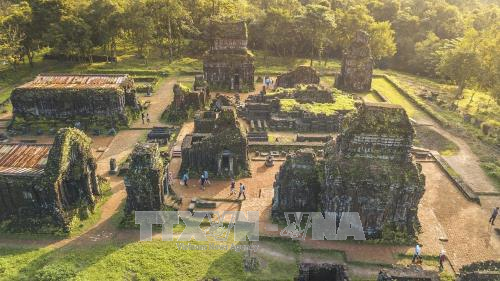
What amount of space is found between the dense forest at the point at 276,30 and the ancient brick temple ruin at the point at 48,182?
109ft

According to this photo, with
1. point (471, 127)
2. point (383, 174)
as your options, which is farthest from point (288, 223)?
point (471, 127)

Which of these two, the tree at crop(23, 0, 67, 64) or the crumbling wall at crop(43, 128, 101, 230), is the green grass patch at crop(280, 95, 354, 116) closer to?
the crumbling wall at crop(43, 128, 101, 230)

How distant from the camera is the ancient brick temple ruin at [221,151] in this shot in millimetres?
33875

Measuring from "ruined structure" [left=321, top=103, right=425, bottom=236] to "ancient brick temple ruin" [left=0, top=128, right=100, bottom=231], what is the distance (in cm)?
1687

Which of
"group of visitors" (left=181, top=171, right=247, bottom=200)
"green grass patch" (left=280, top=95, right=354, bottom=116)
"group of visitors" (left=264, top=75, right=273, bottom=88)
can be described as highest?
"group of visitors" (left=264, top=75, right=273, bottom=88)

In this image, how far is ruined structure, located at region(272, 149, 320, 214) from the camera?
28.3 metres

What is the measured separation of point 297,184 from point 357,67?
3177cm

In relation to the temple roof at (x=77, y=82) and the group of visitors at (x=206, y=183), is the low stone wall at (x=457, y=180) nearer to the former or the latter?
the group of visitors at (x=206, y=183)

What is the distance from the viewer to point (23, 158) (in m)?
28.9

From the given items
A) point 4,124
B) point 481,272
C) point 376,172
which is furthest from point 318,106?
point 4,124

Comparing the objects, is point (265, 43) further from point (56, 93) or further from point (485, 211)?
point (485, 211)

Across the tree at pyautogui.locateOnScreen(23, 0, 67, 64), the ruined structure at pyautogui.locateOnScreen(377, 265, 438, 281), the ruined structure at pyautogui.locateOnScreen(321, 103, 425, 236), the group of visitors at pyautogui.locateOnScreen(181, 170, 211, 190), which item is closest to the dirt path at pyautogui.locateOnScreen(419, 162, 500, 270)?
the ruined structure at pyautogui.locateOnScreen(321, 103, 425, 236)

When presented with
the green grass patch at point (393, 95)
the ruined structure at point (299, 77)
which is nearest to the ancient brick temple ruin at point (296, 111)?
the ruined structure at point (299, 77)

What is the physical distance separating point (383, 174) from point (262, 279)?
1010cm
